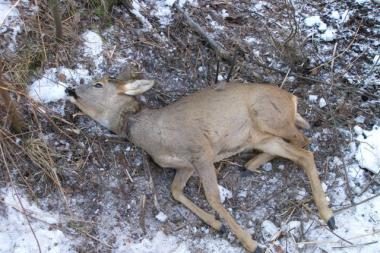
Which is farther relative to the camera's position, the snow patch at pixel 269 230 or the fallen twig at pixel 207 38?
the fallen twig at pixel 207 38

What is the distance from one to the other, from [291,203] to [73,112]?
211 cm

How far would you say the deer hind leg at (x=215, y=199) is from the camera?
4.69 metres

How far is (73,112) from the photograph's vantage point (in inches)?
212

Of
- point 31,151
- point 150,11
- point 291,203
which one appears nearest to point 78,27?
point 150,11

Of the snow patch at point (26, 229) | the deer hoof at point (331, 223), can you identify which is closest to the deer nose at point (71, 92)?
the snow patch at point (26, 229)

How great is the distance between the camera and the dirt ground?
483 centimetres

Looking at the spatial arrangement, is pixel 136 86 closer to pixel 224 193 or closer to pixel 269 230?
pixel 224 193

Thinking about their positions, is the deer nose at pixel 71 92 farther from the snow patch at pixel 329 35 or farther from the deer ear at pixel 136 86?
the snow patch at pixel 329 35

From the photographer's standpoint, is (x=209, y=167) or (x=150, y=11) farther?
(x=150, y=11)

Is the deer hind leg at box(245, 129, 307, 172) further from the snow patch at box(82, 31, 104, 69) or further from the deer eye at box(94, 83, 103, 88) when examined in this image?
the snow patch at box(82, 31, 104, 69)

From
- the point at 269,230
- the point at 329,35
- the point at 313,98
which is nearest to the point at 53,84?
the point at 269,230

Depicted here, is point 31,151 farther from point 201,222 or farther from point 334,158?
point 334,158

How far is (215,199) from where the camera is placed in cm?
483

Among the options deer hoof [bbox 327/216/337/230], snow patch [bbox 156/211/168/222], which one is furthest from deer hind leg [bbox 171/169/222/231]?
deer hoof [bbox 327/216/337/230]
